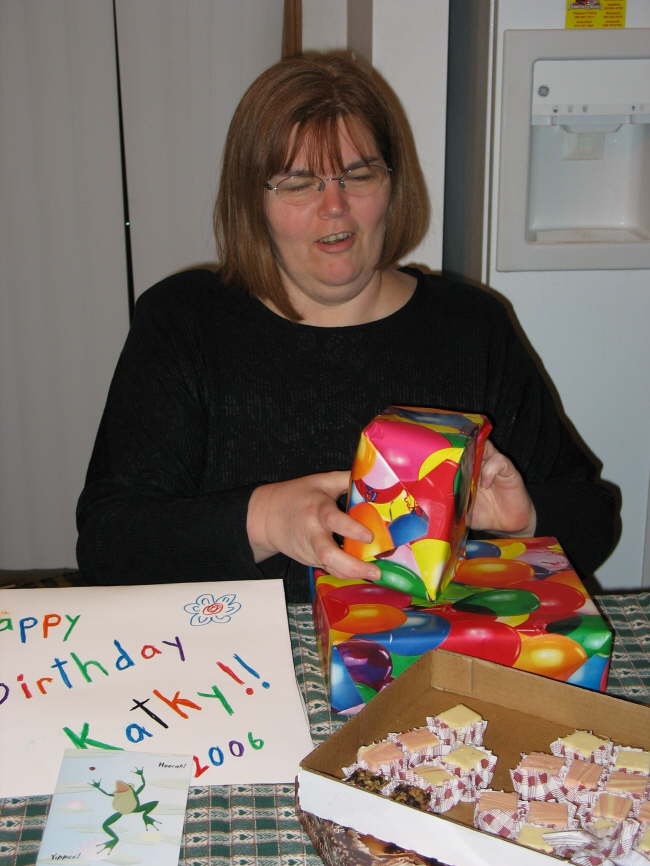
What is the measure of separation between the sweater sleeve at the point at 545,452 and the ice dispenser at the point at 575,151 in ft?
1.65

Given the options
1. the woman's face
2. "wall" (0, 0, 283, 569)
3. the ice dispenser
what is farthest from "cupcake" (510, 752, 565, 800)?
"wall" (0, 0, 283, 569)

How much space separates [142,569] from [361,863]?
640 mm

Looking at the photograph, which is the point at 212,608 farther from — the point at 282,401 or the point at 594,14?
the point at 594,14

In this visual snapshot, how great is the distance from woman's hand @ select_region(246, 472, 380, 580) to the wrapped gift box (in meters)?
0.03

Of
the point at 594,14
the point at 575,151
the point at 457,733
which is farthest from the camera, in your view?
the point at 575,151

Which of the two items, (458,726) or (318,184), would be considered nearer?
(458,726)

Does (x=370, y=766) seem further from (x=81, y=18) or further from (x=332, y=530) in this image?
(x=81, y=18)

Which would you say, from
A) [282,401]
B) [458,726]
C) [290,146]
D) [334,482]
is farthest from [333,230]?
[458,726]

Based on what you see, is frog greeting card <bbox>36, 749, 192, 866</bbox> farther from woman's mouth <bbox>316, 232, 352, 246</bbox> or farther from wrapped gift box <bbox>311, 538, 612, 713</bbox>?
woman's mouth <bbox>316, 232, 352, 246</bbox>

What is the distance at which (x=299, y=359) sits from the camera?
1417 mm

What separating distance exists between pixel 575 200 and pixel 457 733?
57.9 inches

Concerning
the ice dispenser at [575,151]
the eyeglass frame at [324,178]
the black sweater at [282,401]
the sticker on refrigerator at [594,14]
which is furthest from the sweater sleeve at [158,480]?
the sticker on refrigerator at [594,14]

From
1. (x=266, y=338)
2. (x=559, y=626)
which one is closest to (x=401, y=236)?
(x=266, y=338)

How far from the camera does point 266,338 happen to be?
142cm
